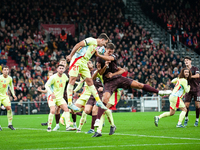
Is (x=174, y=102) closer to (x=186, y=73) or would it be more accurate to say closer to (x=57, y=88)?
(x=186, y=73)

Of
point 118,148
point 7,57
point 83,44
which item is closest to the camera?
point 118,148

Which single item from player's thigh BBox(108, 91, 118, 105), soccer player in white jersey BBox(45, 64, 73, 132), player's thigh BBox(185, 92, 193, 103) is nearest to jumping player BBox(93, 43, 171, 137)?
player's thigh BBox(108, 91, 118, 105)

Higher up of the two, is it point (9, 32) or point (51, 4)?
point (51, 4)

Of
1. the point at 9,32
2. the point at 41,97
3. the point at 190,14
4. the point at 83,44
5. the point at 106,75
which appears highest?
the point at 190,14

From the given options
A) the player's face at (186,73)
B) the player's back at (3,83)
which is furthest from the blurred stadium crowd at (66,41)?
the player's face at (186,73)

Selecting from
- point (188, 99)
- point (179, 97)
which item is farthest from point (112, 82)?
point (188, 99)

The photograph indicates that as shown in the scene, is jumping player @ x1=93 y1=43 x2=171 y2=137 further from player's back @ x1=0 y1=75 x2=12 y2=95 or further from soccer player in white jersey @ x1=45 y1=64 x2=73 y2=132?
player's back @ x1=0 y1=75 x2=12 y2=95

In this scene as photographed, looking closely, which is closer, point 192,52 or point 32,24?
point 32,24

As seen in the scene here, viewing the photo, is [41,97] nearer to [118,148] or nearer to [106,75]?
[106,75]

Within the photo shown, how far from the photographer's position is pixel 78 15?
3247 cm

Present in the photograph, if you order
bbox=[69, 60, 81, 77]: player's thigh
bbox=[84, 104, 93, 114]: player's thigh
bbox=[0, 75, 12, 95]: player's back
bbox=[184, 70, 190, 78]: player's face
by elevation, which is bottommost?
bbox=[84, 104, 93, 114]: player's thigh

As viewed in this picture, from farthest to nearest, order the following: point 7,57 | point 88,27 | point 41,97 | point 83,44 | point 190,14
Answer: point 190,14 → point 88,27 → point 7,57 → point 41,97 → point 83,44

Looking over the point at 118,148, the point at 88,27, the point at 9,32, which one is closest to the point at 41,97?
the point at 9,32

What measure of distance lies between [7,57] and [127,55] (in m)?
9.65
